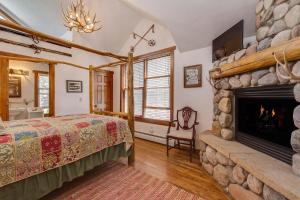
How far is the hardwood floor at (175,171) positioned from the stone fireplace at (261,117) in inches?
6.4

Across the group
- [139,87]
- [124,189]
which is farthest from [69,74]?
[124,189]

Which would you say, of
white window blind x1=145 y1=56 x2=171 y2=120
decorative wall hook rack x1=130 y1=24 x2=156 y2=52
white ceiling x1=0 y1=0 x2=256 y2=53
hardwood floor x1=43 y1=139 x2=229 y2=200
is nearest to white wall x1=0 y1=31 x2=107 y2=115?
white ceiling x1=0 y1=0 x2=256 y2=53

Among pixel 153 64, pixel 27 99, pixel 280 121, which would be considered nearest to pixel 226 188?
pixel 280 121

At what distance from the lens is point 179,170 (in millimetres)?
2705

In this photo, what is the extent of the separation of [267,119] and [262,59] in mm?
894

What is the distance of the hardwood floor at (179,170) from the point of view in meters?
2.15

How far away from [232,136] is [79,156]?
225cm

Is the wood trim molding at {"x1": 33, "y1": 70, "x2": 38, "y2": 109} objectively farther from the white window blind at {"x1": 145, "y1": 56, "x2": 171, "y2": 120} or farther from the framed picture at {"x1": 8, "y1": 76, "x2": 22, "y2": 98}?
the white window blind at {"x1": 145, "y1": 56, "x2": 171, "y2": 120}

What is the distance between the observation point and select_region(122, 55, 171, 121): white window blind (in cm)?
418

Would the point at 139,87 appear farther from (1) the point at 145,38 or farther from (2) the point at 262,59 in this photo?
(2) the point at 262,59

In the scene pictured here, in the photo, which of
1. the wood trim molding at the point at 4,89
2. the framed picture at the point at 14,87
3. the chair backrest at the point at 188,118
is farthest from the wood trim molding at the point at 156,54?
the wood trim molding at the point at 4,89

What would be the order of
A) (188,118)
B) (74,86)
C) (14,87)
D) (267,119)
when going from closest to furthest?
(267,119)
(14,87)
(188,118)
(74,86)

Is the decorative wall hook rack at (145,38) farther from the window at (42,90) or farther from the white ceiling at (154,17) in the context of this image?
the window at (42,90)

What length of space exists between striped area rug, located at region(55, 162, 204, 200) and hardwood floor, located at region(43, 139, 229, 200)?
0.37ft
